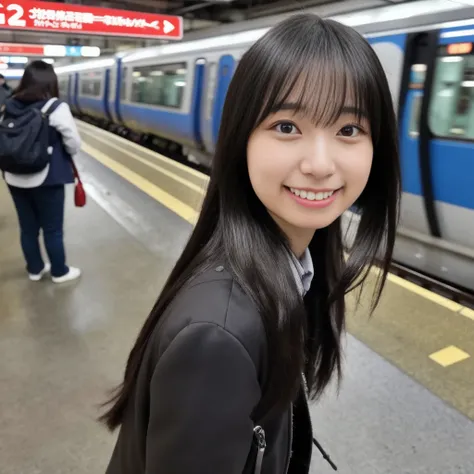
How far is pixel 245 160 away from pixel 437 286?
347 centimetres

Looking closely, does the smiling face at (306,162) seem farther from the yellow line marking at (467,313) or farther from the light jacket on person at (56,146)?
the light jacket on person at (56,146)

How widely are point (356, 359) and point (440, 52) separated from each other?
252 cm

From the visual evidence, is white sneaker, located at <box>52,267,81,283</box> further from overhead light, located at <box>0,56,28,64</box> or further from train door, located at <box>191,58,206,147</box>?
overhead light, located at <box>0,56,28,64</box>

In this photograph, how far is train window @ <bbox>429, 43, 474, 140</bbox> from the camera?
3703 millimetres

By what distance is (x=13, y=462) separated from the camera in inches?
80.5

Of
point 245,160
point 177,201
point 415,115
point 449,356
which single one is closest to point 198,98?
point 177,201

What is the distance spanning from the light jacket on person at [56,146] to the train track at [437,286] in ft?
8.51

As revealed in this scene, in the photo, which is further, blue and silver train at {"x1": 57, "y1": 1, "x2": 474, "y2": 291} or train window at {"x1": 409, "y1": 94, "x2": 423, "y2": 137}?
train window at {"x1": 409, "y1": 94, "x2": 423, "y2": 137}

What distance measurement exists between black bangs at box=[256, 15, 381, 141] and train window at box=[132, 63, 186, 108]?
26.5ft

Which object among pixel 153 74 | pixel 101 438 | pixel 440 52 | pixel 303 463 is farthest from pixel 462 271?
pixel 153 74

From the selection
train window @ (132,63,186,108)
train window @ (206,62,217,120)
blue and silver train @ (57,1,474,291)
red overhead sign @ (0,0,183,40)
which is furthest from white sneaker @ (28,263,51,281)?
train window @ (132,63,186,108)

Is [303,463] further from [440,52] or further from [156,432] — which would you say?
[440,52]

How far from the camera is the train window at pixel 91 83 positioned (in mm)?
14855

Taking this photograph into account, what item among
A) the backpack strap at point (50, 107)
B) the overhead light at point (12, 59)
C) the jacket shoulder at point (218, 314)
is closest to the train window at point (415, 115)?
the backpack strap at point (50, 107)
